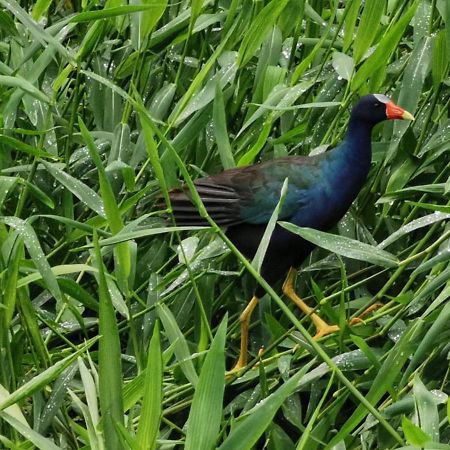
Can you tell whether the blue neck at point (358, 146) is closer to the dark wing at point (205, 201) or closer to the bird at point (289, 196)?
the bird at point (289, 196)

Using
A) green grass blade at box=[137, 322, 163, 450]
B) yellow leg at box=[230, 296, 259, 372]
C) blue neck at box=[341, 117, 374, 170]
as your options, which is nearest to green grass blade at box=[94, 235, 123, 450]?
green grass blade at box=[137, 322, 163, 450]

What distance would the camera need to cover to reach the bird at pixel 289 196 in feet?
7.11

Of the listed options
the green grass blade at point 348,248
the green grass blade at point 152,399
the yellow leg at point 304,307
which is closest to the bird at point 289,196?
the yellow leg at point 304,307

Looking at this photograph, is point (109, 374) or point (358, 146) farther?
point (358, 146)

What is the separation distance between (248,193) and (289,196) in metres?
0.08

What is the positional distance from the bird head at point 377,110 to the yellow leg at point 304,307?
306 millimetres

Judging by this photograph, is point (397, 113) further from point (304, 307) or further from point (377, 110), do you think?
point (304, 307)

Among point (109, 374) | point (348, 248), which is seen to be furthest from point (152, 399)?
point (348, 248)

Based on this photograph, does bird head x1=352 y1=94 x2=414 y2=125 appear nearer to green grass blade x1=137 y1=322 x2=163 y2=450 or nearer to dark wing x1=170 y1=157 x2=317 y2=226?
dark wing x1=170 y1=157 x2=317 y2=226

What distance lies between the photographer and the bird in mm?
2168

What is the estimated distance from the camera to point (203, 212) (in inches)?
60.2

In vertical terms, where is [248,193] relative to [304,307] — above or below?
above

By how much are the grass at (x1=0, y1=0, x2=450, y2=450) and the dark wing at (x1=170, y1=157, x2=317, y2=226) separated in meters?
0.04

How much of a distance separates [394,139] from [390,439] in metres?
0.56
